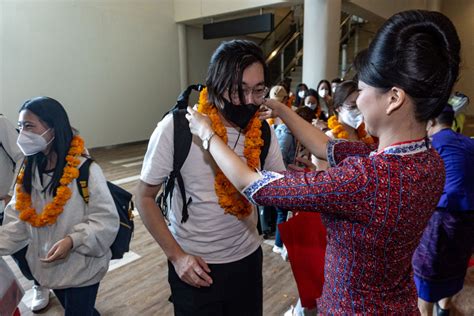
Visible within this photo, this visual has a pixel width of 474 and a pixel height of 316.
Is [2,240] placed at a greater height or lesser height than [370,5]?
lesser

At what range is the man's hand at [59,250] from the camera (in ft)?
4.27

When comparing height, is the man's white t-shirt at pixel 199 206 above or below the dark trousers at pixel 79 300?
above

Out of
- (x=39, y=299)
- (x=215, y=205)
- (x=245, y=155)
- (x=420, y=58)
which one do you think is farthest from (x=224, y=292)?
(x=39, y=299)

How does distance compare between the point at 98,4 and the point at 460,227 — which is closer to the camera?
the point at 460,227

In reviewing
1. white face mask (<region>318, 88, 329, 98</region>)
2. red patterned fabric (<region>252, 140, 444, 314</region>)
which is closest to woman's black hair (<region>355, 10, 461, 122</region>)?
Answer: red patterned fabric (<region>252, 140, 444, 314</region>)

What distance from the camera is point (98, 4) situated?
7000 millimetres

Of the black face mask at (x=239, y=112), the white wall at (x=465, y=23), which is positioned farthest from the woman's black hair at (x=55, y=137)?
the white wall at (x=465, y=23)

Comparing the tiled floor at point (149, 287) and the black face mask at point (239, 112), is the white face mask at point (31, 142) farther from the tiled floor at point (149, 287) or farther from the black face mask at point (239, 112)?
the tiled floor at point (149, 287)

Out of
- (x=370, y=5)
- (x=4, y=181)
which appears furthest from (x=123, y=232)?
(x=370, y=5)

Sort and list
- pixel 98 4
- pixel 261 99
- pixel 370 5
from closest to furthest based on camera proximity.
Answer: pixel 261 99
pixel 98 4
pixel 370 5

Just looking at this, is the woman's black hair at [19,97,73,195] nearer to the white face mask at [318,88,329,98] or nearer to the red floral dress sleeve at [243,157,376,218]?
the red floral dress sleeve at [243,157,376,218]

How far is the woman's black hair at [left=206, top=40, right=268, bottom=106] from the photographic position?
1094 mm

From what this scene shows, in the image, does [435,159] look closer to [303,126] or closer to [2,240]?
[303,126]

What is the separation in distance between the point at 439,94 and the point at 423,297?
1.64 m
